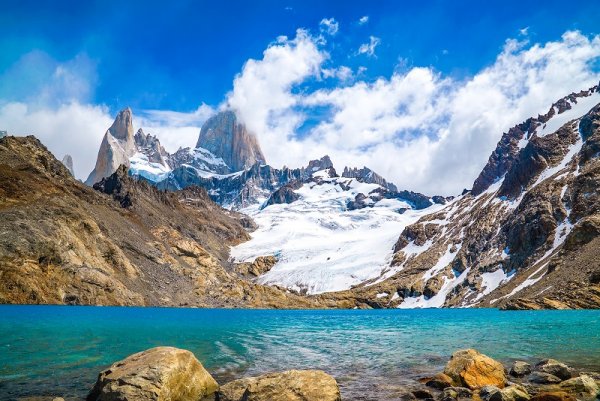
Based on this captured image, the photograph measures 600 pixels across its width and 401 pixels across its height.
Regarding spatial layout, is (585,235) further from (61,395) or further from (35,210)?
(35,210)

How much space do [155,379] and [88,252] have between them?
110066 mm

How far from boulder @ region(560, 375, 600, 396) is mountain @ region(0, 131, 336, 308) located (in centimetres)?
9950

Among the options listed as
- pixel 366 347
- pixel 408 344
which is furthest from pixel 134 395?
pixel 408 344

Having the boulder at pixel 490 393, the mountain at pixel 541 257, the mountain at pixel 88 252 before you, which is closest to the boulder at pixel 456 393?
the boulder at pixel 490 393

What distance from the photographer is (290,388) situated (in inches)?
648

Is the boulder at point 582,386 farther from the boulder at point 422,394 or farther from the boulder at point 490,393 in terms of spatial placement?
the boulder at point 422,394

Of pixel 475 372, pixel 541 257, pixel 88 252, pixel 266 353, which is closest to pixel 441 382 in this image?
pixel 475 372

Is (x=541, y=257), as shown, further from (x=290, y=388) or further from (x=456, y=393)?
(x=290, y=388)

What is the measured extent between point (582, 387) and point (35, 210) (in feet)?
395

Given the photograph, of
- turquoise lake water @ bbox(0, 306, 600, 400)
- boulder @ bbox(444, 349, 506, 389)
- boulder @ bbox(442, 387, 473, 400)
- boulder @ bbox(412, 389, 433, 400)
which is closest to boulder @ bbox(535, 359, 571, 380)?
boulder @ bbox(444, 349, 506, 389)

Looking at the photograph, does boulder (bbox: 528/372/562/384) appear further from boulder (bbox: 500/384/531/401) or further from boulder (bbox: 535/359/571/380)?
boulder (bbox: 500/384/531/401)

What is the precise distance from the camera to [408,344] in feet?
138

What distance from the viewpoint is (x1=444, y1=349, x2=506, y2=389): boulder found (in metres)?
20.7

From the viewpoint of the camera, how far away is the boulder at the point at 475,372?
20.7 m
